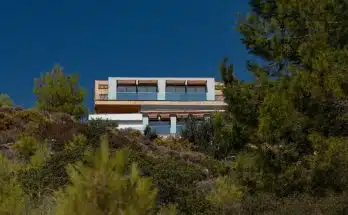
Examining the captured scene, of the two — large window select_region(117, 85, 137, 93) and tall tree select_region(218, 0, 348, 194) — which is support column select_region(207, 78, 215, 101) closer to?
large window select_region(117, 85, 137, 93)

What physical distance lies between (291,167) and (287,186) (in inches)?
15.5

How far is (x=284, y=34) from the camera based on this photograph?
1508 cm

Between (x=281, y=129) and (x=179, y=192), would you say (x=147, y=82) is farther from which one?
(x=281, y=129)

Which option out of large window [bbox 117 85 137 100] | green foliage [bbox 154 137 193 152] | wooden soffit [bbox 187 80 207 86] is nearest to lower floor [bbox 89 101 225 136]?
large window [bbox 117 85 137 100]

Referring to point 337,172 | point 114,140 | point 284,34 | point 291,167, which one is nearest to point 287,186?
point 291,167

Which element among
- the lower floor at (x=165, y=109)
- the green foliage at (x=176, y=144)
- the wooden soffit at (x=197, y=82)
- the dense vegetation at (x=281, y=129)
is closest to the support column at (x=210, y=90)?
the lower floor at (x=165, y=109)

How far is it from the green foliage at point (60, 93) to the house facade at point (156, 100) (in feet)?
14.8

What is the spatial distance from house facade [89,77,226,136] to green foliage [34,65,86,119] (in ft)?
14.8

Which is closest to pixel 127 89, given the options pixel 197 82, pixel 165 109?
pixel 197 82

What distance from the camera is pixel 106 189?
13.6 feet

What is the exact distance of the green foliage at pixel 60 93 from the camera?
43.9 meters

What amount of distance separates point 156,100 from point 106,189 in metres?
54.9

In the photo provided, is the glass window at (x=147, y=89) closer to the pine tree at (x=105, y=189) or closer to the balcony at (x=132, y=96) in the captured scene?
the balcony at (x=132, y=96)

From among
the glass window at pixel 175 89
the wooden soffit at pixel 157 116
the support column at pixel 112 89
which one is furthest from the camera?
the glass window at pixel 175 89
